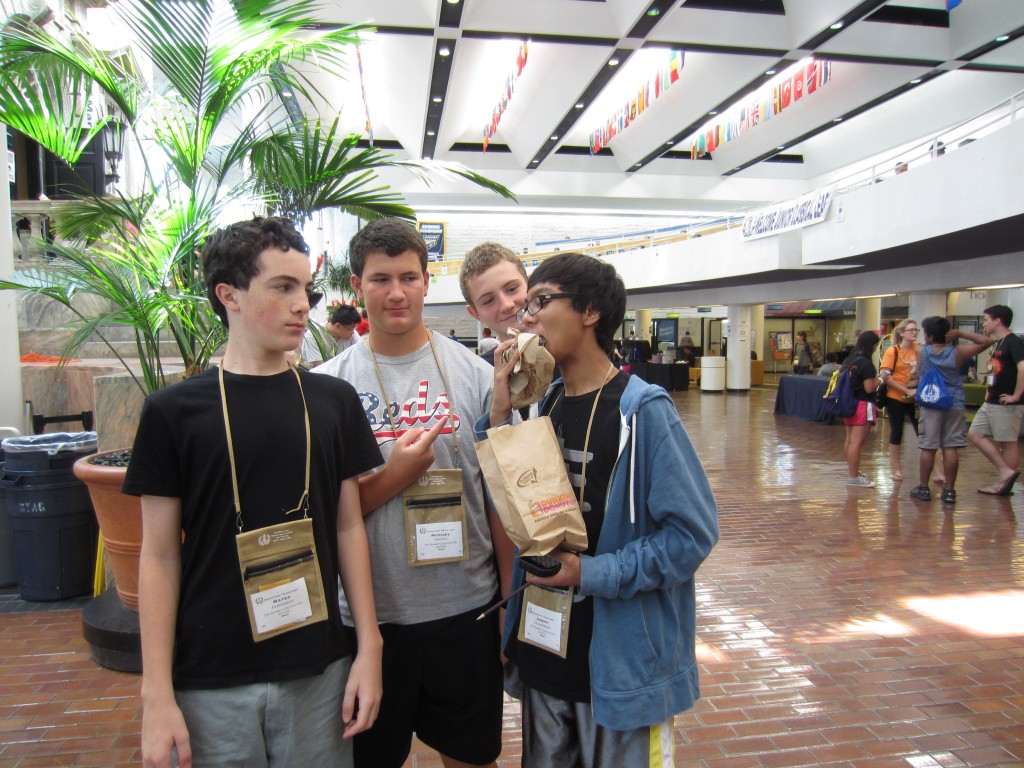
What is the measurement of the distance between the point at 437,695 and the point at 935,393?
6657 mm

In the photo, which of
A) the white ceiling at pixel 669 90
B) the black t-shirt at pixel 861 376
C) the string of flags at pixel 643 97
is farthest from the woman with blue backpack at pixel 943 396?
the string of flags at pixel 643 97

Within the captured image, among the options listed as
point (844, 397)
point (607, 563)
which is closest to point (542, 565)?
point (607, 563)

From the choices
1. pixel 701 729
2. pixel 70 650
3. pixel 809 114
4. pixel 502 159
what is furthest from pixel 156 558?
pixel 502 159

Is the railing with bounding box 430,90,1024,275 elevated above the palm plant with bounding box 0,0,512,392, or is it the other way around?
the railing with bounding box 430,90,1024,275

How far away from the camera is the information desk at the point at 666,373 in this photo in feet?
76.1

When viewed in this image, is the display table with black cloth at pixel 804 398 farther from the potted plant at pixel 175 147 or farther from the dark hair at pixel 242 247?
the dark hair at pixel 242 247

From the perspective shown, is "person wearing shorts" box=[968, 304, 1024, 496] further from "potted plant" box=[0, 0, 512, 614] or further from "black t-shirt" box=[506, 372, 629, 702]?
"black t-shirt" box=[506, 372, 629, 702]

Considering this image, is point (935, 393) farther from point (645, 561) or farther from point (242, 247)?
point (242, 247)

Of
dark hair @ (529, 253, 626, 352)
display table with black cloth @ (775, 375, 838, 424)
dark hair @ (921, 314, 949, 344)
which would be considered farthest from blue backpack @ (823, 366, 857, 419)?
dark hair @ (529, 253, 626, 352)

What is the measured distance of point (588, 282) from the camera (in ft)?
5.17

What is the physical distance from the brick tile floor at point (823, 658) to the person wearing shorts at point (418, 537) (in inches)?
44.5

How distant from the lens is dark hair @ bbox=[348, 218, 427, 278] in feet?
5.52

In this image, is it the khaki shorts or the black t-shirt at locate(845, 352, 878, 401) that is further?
the black t-shirt at locate(845, 352, 878, 401)

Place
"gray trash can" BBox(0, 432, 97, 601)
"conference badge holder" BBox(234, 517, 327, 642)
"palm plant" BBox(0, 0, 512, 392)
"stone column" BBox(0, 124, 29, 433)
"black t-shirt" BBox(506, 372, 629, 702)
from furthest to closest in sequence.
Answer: "stone column" BBox(0, 124, 29, 433) → "gray trash can" BBox(0, 432, 97, 601) → "palm plant" BBox(0, 0, 512, 392) → "black t-shirt" BBox(506, 372, 629, 702) → "conference badge holder" BBox(234, 517, 327, 642)
